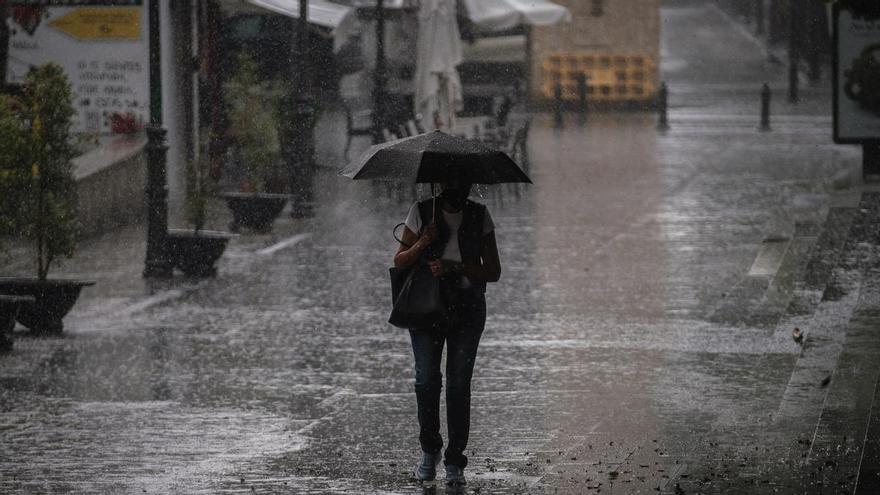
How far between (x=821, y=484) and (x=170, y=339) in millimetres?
6352

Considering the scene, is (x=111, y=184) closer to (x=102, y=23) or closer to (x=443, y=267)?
(x=102, y=23)

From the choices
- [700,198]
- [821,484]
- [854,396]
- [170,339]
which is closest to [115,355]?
[170,339]

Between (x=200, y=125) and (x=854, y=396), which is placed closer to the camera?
(x=854, y=396)

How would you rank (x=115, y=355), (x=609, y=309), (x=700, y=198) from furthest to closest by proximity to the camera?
1. (x=700, y=198)
2. (x=609, y=309)
3. (x=115, y=355)

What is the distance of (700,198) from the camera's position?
74.0ft

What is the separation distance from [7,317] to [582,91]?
3154 cm

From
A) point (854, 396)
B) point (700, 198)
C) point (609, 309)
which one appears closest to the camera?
point (854, 396)

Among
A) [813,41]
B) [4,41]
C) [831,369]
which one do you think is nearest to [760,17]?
[813,41]

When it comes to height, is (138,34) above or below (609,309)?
above

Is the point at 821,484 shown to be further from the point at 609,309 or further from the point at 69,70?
the point at 69,70

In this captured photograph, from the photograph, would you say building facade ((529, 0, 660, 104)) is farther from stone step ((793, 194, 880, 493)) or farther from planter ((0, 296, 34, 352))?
planter ((0, 296, 34, 352))

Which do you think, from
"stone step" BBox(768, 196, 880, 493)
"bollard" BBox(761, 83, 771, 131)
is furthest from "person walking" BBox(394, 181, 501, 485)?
"bollard" BBox(761, 83, 771, 131)

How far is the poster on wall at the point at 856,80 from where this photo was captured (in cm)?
2311

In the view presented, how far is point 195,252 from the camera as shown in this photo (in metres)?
16.4
